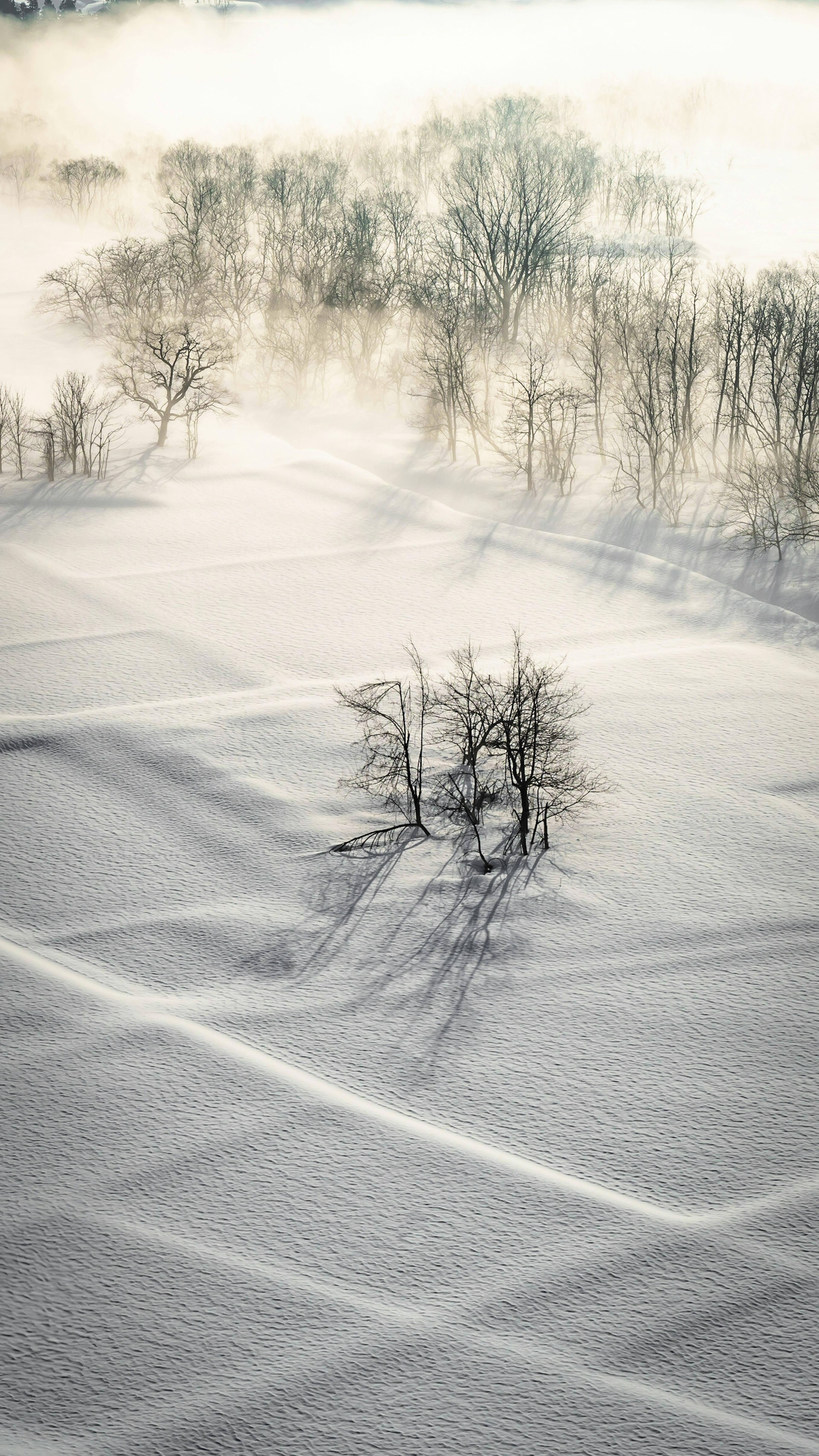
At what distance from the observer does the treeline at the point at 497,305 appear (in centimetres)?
4159

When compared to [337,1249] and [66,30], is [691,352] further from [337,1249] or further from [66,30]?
[66,30]

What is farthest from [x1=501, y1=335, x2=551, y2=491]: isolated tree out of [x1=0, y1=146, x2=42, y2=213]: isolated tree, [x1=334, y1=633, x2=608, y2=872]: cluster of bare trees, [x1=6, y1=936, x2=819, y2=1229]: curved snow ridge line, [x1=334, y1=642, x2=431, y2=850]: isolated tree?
[x1=0, y1=146, x2=42, y2=213]: isolated tree

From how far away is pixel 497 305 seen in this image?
197 ft

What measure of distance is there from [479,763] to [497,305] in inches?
1750

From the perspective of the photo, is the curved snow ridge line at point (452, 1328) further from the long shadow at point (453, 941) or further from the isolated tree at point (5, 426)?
the isolated tree at point (5, 426)

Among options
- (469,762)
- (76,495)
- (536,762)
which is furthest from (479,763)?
(76,495)

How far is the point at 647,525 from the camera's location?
3766 centimetres

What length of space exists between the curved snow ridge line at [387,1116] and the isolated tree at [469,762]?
5592 millimetres

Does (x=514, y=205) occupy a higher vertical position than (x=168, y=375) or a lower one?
higher

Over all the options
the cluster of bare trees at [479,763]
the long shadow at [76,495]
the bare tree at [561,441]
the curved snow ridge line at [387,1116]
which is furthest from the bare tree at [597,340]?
the curved snow ridge line at [387,1116]

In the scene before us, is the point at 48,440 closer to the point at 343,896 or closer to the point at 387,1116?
the point at 343,896

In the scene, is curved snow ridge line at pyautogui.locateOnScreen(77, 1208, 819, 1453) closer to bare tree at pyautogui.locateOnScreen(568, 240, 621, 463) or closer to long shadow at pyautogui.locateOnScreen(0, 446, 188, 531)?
long shadow at pyautogui.locateOnScreen(0, 446, 188, 531)

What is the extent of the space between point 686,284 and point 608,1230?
5066 cm

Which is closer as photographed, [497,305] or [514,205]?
[514,205]
